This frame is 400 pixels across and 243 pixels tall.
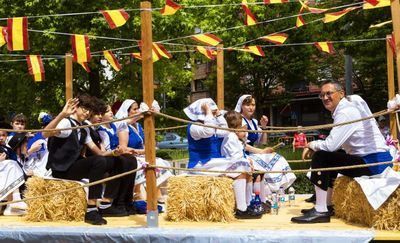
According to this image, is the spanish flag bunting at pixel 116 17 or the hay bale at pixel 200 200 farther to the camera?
the spanish flag bunting at pixel 116 17

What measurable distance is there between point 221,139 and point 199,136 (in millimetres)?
354

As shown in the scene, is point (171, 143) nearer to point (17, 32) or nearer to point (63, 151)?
point (17, 32)

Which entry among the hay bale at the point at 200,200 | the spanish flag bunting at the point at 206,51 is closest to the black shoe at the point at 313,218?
the hay bale at the point at 200,200

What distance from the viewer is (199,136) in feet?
17.6

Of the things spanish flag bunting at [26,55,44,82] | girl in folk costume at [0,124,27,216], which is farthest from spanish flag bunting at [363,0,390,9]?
spanish flag bunting at [26,55,44,82]

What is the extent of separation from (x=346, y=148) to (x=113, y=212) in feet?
7.77

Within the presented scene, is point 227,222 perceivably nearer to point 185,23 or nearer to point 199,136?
point 199,136

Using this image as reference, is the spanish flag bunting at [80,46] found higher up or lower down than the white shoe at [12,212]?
higher up

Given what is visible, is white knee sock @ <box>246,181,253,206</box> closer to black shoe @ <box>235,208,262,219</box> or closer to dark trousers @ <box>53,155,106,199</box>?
black shoe @ <box>235,208,262,219</box>

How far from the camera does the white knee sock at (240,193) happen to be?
5316mm

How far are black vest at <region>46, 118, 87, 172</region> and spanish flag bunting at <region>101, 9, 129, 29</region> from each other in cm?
157

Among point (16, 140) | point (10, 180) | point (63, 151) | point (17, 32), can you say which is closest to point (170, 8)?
point (17, 32)

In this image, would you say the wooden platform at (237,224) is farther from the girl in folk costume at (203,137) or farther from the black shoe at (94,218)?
the girl in folk costume at (203,137)

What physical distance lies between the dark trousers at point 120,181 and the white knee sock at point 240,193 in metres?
1.09
